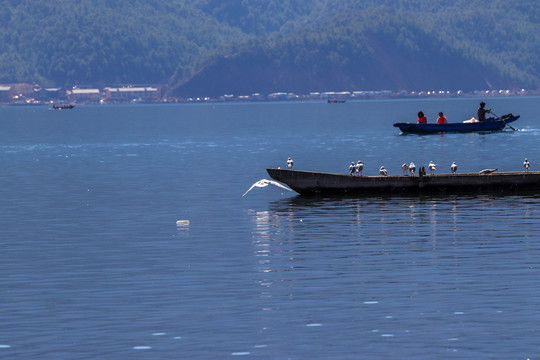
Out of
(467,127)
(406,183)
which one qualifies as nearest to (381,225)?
(406,183)

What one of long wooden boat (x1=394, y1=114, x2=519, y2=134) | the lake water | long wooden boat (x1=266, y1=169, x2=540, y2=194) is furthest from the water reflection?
long wooden boat (x1=394, y1=114, x2=519, y2=134)

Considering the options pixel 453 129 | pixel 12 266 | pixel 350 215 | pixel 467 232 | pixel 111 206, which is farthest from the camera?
pixel 453 129

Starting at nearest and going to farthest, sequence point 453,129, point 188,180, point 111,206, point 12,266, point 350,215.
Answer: point 12,266 < point 350,215 < point 111,206 < point 188,180 < point 453,129

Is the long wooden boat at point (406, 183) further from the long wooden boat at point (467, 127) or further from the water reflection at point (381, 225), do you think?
the long wooden boat at point (467, 127)

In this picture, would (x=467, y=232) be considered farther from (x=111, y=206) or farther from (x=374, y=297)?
(x=111, y=206)

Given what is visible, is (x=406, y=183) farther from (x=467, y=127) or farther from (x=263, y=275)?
(x=467, y=127)

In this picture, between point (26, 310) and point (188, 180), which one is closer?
point (26, 310)

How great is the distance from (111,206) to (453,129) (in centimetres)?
7307

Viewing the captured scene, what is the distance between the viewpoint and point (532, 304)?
2783 cm

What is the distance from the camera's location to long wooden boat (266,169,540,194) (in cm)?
5503

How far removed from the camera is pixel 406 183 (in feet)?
181

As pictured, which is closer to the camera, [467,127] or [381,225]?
[381,225]

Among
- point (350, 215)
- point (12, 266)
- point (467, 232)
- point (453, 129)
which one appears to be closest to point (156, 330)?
point (12, 266)

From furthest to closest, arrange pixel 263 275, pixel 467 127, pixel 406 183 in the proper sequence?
pixel 467 127 < pixel 406 183 < pixel 263 275
